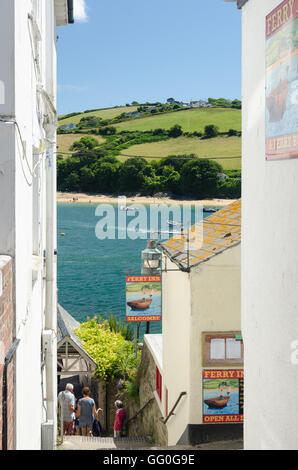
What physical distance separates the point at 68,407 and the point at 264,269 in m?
7.32

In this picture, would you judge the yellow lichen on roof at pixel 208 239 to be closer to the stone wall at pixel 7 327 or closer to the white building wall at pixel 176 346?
the white building wall at pixel 176 346

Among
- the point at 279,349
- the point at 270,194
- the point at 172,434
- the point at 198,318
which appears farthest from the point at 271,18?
the point at 172,434

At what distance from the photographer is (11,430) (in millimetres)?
3996

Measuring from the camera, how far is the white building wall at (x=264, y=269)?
16.9 feet

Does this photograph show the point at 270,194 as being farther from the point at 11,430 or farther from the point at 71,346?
the point at 71,346

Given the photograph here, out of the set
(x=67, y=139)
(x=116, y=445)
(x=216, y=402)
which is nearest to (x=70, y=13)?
(x=216, y=402)

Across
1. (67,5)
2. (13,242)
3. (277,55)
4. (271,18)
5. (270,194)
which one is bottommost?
(13,242)

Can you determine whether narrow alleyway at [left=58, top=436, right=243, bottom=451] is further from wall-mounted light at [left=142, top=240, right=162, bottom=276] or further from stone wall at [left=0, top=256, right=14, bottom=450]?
stone wall at [left=0, top=256, right=14, bottom=450]

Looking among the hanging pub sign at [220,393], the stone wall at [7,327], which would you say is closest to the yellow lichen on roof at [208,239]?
the hanging pub sign at [220,393]

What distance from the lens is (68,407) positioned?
471 inches

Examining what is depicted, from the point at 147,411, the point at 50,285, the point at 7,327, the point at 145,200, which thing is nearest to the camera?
the point at 7,327

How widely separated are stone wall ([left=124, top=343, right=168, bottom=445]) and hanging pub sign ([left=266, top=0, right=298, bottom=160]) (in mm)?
8471

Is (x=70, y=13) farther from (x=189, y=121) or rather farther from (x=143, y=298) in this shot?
(x=189, y=121)

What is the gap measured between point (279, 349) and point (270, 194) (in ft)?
4.84
